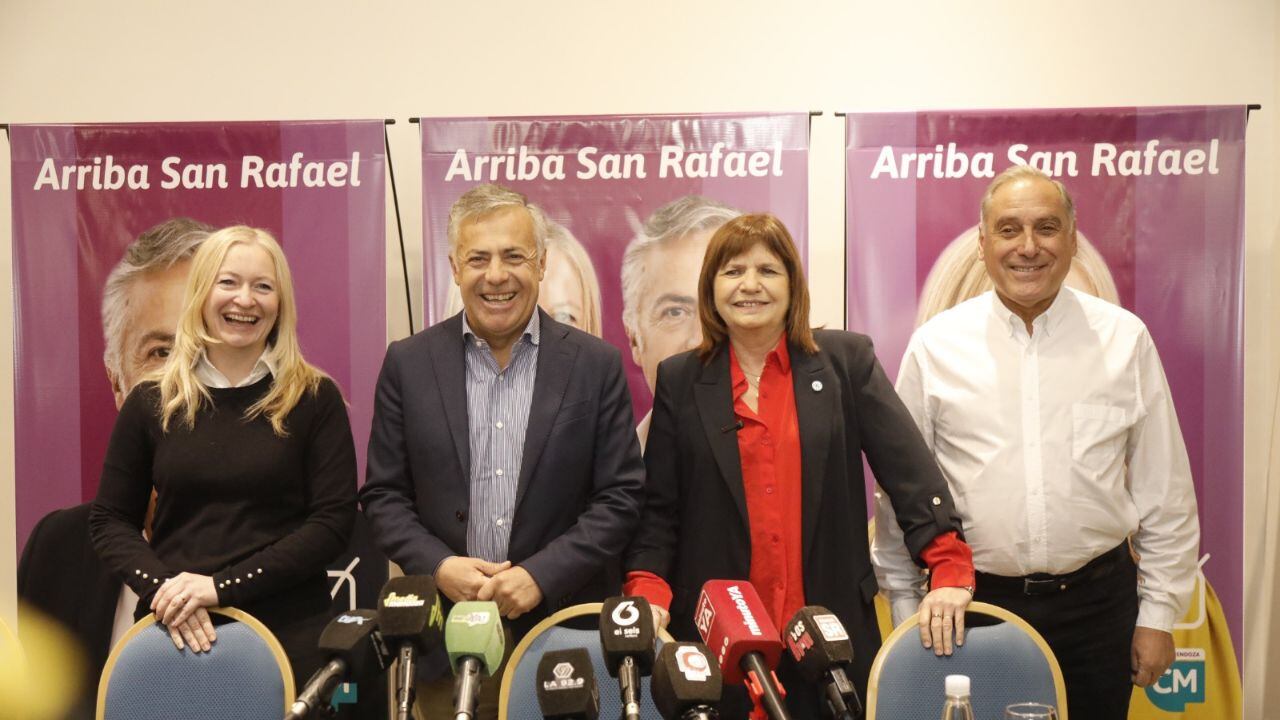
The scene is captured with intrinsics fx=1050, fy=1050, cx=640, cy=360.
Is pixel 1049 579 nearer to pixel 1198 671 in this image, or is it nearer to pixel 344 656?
pixel 1198 671

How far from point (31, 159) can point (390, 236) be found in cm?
125

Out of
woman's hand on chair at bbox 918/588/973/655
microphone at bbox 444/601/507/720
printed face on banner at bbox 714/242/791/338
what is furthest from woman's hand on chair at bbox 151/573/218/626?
woman's hand on chair at bbox 918/588/973/655

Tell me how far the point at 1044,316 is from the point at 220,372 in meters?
2.17

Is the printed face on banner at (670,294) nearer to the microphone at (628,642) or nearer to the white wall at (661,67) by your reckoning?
the white wall at (661,67)

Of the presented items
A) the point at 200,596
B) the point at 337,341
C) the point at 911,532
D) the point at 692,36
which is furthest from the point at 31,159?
the point at 911,532

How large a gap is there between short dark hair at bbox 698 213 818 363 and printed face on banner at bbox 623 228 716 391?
0.95m

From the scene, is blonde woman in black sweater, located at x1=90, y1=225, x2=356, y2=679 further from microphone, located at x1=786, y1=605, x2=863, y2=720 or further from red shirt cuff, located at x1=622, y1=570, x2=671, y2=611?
microphone, located at x1=786, y1=605, x2=863, y2=720

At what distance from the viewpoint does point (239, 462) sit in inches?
103

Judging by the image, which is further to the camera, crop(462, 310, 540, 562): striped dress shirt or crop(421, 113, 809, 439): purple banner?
crop(421, 113, 809, 439): purple banner

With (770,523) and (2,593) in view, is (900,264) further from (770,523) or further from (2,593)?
(2,593)

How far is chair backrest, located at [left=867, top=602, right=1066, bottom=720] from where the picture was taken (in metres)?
2.19

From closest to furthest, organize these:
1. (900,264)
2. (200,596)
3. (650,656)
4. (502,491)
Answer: (650,656) < (200,596) < (502,491) < (900,264)

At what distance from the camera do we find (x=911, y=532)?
2.48 metres

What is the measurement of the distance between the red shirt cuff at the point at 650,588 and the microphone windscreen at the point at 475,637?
95 centimetres
